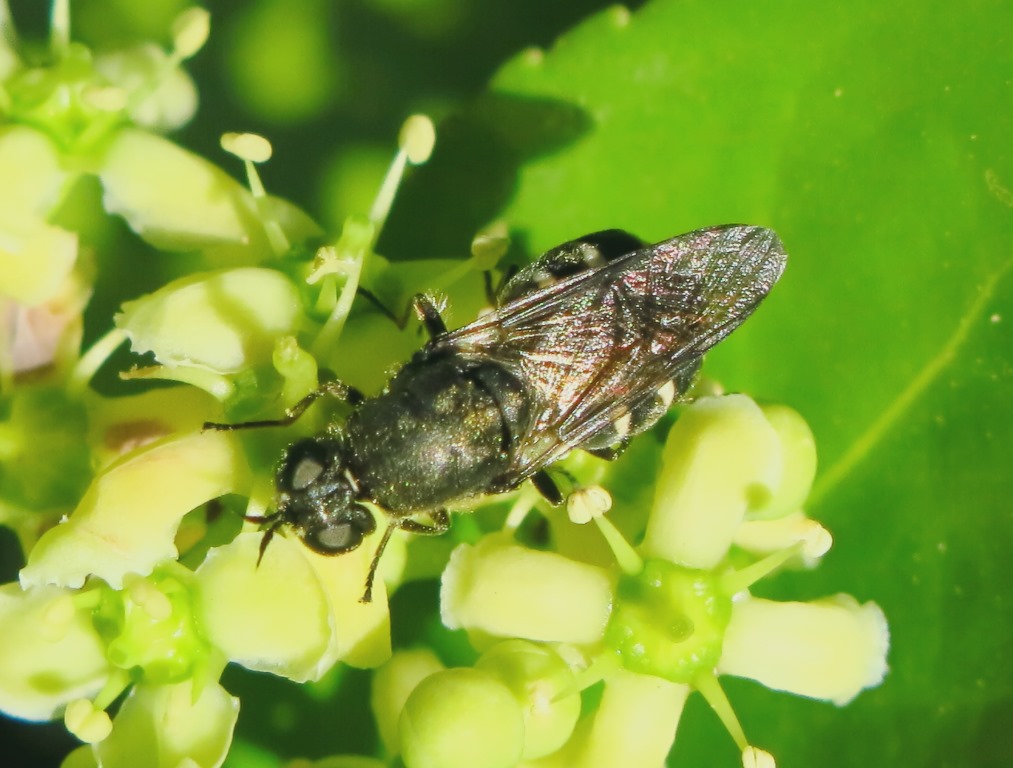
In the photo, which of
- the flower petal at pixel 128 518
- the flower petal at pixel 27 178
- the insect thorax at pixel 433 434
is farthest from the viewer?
the flower petal at pixel 27 178

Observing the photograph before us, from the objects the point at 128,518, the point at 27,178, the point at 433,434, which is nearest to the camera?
the point at 128,518

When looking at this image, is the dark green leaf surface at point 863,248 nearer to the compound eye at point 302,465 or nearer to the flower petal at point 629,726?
the flower petal at point 629,726

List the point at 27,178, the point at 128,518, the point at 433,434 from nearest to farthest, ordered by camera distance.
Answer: the point at 128,518 → the point at 433,434 → the point at 27,178

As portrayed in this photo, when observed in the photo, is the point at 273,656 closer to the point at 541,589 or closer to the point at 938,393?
the point at 541,589

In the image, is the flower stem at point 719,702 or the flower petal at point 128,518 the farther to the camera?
the flower stem at point 719,702

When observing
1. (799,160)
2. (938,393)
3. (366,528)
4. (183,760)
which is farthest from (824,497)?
(183,760)

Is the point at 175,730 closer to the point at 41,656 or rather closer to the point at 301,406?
the point at 41,656

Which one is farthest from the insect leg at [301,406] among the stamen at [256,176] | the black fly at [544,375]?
Answer: the stamen at [256,176]

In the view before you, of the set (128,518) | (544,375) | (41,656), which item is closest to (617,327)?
(544,375)

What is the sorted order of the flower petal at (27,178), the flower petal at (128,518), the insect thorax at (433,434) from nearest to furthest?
1. the flower petal at (128,518)
2. the insect thorax at (433,434)
3. the flower petal at (27,178)
